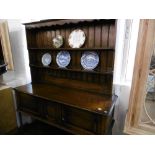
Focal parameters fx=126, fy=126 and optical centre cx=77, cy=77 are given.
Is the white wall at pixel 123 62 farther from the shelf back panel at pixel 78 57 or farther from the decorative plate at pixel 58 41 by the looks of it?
Answer: the decorative plate at pixel 58 41

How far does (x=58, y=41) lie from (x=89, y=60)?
51cm

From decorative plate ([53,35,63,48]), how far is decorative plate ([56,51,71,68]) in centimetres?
11

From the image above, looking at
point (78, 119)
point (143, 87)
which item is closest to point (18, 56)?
point (78, 119)

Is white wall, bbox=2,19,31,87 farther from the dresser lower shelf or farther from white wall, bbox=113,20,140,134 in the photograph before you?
white wall, bbox=113,20,140,134

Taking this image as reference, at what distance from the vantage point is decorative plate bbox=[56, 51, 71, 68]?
1.67 meters

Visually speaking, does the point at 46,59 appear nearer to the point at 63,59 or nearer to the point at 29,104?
the point at 63,59

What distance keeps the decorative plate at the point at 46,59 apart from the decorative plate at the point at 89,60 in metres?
0.53

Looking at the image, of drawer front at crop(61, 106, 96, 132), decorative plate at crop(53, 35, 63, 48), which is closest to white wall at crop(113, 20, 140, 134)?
drawer front at crop(61, 106, 96, 132)

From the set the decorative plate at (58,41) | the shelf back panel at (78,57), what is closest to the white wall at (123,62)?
the shelf back panel at (78,57)

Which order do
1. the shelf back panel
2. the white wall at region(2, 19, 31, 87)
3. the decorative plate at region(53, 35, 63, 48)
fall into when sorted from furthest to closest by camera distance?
the white wall at region(2, 19, 31, 87) → the decorative plate at region(53, 35, 63, 48) → the shelf back panel

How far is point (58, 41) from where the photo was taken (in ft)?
5.49
